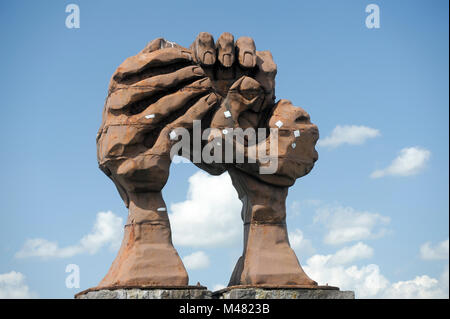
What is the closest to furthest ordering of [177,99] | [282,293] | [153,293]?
1. [153,293]
2. [282,293]
3. [177,99]

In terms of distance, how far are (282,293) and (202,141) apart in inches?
97.5

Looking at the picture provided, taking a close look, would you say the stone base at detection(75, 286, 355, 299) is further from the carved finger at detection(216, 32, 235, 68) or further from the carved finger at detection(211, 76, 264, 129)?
the carved finger at detection(216, 32, 235, 68)

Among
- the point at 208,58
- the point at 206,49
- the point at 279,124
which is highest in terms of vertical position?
the point at 206,49

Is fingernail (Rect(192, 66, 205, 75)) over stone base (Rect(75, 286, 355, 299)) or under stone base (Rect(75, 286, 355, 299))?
over

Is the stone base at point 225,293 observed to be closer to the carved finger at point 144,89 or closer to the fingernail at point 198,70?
the carved finger at point 144,89

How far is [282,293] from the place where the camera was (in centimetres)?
1150

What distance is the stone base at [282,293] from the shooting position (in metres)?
11.4

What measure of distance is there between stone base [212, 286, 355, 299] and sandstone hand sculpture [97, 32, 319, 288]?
215 millimetres

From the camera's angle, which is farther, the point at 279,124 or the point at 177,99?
the point at 279,124

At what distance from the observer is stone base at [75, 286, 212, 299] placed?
10.9 m

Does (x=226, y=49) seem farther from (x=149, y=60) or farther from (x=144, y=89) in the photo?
(x=144, y=89)

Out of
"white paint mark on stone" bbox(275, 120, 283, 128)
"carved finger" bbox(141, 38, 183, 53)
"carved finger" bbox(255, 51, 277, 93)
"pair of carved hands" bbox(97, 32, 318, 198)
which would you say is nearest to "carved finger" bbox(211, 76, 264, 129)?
"pair of carved hands" bbox(97, 32, 318, 198)

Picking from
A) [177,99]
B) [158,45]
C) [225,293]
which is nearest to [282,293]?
[225,293]
